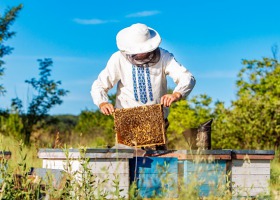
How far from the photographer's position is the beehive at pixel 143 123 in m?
6.02

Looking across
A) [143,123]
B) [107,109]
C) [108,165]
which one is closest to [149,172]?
[108,165]

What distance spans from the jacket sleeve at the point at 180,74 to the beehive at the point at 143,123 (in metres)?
0.52

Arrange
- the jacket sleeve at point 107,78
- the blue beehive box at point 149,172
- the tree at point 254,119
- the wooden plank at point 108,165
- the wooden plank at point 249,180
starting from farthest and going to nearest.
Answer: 1. the tree at point 254,119
2. the jacket sleeve at point 107,78
3. the wooden plank at point 249,180
4. the blue beehive box at point 149,172
5. the wooden plank at point 108,165

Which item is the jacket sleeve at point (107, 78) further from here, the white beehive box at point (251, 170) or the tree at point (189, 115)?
the tree at point (189, 115)

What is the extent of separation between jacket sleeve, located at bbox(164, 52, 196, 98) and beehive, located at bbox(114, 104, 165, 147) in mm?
516

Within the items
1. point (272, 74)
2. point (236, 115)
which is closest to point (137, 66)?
point (236, 115)

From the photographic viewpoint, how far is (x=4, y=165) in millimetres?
4566

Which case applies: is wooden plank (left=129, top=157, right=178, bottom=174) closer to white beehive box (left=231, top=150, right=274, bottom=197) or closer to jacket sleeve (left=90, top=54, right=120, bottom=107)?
white beehive box (left=231, top=150, right=274, bottom=197)

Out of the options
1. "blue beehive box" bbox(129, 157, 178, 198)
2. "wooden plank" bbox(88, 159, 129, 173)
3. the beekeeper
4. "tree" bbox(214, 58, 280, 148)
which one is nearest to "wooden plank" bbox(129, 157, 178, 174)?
"blue beehive box" bbox(129, 157, 178, 198)

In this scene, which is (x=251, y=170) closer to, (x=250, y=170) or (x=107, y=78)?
(x=250, y=170)

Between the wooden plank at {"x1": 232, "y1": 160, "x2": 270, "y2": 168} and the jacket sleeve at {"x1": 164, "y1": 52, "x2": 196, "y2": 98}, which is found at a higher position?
the jacket sleeve at {"x1": 164, "y1": 52, "x2": 196, "y2": 98}

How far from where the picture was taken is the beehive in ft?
19.8

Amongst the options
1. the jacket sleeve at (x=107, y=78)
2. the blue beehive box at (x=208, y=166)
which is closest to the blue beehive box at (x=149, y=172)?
the blue beehive box at (x=208, y=166)

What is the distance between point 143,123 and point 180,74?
755 millimetres
